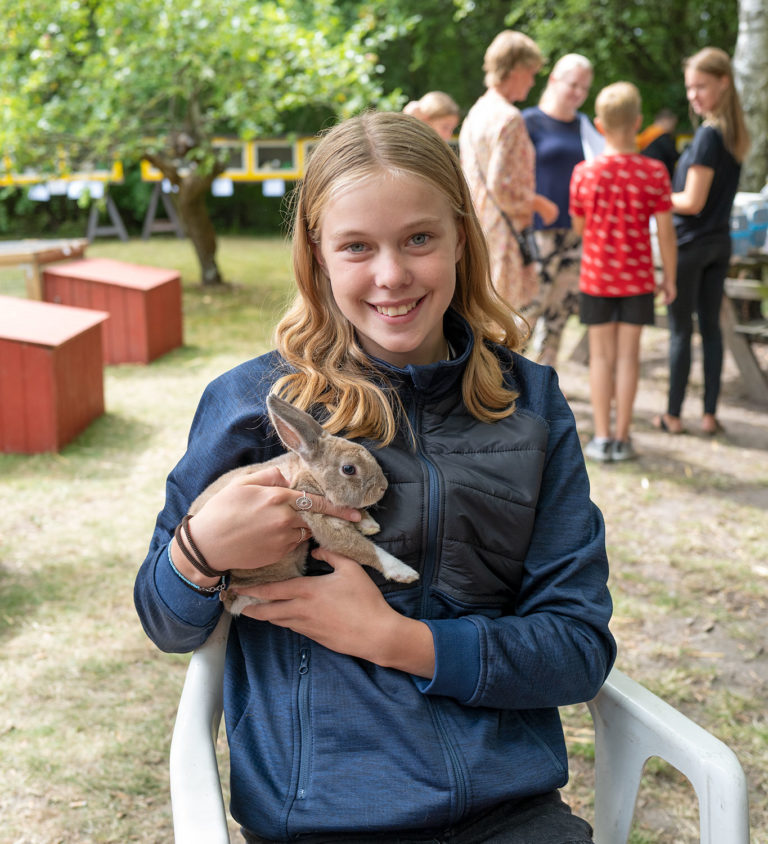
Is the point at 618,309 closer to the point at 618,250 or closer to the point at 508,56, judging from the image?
the point at 618,250

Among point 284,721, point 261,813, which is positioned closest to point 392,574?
point 284,721

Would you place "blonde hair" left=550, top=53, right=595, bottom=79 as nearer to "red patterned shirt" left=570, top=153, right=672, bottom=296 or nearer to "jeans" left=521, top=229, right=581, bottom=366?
"red patterned shirt" left=570, top=153, right=672, bottom=296

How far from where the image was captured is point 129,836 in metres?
2.61

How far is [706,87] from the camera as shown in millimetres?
5977

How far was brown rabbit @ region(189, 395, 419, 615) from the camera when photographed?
65.9 inches

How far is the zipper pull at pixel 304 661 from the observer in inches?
66.4

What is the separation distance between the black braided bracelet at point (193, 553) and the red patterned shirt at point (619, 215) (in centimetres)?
470

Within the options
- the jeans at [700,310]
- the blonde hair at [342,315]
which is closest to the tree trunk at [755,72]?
the jeans at [700,310]

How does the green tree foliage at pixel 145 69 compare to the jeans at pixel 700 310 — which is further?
the green tree foliage at pixel 145 69

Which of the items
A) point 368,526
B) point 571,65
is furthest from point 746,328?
point 368,526

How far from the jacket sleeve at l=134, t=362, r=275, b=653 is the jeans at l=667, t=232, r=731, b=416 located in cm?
520

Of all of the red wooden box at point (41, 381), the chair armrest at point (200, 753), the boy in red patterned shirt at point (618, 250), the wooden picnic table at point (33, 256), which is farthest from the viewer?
the wooden picnic table at point (33, 256)

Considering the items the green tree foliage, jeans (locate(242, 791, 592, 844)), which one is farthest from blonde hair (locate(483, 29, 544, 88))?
jeans (locate(242, 791, 592, 844))

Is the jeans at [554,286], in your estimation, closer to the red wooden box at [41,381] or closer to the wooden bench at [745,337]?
the wooden bench at [745,337]
